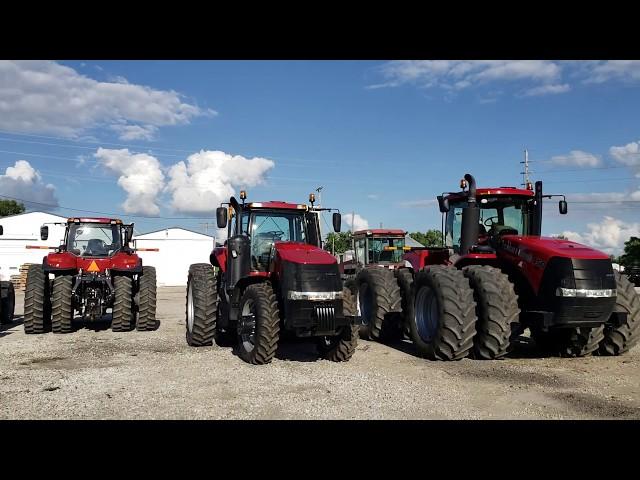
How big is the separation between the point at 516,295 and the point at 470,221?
1495 millimetres

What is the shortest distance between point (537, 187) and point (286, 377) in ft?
17.0

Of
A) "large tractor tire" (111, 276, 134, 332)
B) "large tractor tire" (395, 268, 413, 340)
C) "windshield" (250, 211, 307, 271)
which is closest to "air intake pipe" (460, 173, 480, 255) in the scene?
"large tractor tire" (395, 268, 413, 340)

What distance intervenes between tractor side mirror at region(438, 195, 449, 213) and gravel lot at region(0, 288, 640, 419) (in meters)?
2.56

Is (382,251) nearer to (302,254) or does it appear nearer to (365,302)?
(365,302)

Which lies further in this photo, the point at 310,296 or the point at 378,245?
the point at 378,245

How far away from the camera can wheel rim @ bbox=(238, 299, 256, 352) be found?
786cm

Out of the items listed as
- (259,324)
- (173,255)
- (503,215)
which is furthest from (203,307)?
(173,255)

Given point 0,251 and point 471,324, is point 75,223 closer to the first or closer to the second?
point 471,324

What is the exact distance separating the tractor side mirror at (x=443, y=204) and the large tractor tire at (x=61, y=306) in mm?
7199

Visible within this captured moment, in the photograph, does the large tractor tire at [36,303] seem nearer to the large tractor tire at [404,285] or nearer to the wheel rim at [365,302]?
the wheel rim at [365,302]

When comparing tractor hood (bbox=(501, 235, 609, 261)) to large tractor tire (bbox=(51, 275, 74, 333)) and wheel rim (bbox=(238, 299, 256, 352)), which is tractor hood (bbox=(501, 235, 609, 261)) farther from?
Result: large tractor tire (bbox=(51, 275, 74, 333))

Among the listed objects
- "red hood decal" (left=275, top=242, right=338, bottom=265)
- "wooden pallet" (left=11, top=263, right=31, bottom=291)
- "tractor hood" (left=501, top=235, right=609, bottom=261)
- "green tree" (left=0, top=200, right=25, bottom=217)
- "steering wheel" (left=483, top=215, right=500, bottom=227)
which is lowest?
"wooden pallet" (left=11, top=263, right=31, bottom=291)

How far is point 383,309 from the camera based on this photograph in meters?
10.0
